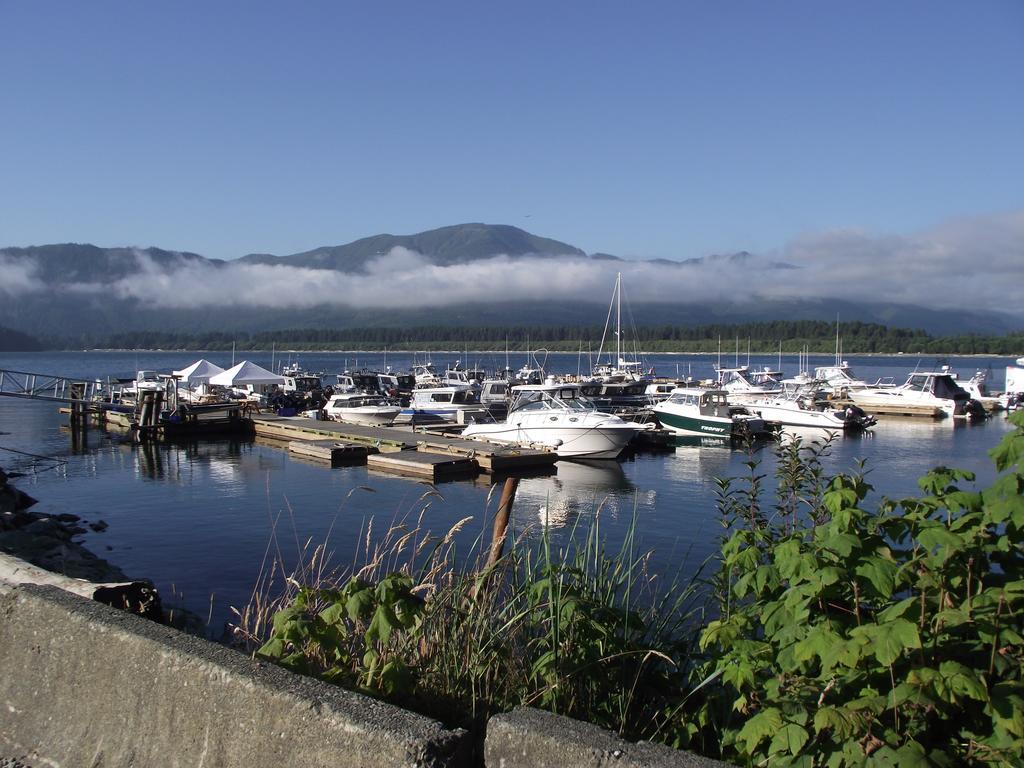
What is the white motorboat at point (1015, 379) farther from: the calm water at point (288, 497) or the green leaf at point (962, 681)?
the green leaf at point (962, 681)

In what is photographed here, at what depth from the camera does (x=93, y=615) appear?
4.34 metres

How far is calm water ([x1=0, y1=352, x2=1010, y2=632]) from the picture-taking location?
18.0m

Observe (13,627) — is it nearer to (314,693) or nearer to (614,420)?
(314,693)

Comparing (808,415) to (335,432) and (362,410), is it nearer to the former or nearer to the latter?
(362,410)

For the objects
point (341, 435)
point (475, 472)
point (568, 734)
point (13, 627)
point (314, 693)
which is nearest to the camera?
point (568, 734)

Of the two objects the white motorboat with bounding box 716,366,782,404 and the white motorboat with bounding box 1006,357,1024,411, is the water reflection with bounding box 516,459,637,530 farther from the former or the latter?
the white motorboat with bounding box 1006,357,1024,411

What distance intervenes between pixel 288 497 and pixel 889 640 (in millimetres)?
24760

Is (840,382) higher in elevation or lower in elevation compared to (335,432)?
higher

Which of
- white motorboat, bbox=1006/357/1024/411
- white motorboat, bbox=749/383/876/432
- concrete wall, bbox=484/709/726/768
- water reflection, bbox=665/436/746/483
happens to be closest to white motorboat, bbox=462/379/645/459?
water reflection, bbox=665/436/746/483

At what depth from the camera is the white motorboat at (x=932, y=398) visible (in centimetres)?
5575

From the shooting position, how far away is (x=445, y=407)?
46.2 metres

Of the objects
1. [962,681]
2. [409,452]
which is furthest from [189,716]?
[409,452]

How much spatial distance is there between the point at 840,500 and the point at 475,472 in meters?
26.7

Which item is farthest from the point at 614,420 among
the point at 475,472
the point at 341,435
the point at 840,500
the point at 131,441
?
the point at 840,500
